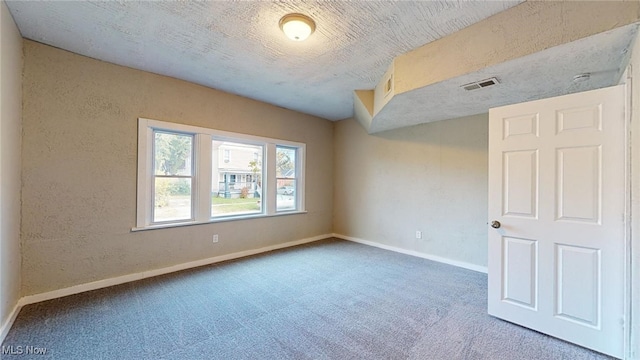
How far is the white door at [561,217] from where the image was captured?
1.94 m

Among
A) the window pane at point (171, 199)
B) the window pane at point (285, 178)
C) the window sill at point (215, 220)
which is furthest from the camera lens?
the window pane at point (285, 178)

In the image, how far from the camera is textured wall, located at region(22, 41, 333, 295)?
270 centimetres

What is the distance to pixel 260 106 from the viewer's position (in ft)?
15.1

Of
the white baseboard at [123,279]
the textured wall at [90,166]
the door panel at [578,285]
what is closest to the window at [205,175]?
the textured wall at [90,166]

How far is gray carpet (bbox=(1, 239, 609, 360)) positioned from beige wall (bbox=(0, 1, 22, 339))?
0.34 m

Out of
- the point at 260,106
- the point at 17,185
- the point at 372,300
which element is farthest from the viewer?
the point at 260,106

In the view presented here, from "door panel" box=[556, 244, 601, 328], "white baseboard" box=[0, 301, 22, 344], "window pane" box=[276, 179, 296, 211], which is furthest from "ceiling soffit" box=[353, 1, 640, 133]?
"white baseboard" box=[0, 301, 22, 344]

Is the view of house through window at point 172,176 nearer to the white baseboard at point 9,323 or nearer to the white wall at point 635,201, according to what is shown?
the white baseboard at point 9,323

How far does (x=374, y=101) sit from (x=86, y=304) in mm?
4192

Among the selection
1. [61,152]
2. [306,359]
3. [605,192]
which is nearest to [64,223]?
→ [61,152]

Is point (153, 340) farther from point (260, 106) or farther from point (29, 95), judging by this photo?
point (260, 106)

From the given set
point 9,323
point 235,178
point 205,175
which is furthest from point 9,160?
point 235,178

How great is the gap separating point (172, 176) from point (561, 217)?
436cm

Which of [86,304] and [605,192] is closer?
[605,192]
